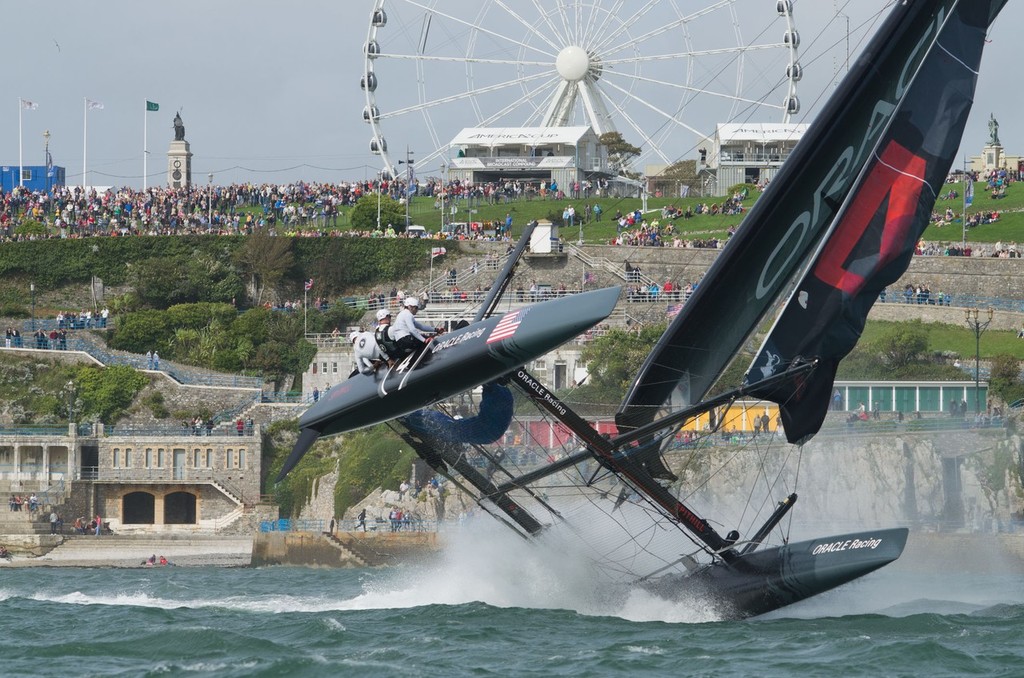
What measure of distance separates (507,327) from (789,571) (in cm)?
539

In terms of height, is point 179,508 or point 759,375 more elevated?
point 759,375

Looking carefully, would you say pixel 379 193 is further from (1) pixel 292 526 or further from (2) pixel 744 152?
(1) pixel 292 526

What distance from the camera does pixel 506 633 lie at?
24.8m

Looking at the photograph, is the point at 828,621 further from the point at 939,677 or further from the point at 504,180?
the point at 504,180

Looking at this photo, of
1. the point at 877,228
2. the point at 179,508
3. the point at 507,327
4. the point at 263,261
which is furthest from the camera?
the point at 263,261

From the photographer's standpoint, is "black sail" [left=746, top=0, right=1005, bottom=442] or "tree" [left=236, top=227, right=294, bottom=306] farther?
"tree" [left=236, top=227, right=294, bottom=306]

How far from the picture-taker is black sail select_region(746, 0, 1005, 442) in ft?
83.0

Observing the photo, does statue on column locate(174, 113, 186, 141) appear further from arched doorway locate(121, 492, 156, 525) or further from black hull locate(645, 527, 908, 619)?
black hull locate(645, 527, 908, 619)

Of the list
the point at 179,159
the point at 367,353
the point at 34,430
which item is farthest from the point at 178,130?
the point at 367,353

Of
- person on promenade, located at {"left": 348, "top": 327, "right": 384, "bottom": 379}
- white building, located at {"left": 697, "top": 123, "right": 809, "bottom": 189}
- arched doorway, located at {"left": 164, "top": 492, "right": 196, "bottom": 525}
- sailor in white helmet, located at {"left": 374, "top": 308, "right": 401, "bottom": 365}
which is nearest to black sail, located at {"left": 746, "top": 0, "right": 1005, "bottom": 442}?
sailor in white helmet, located at {"left": 374, "top": 308, "right": 401, "bottom": 365}

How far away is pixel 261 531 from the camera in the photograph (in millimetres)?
47156

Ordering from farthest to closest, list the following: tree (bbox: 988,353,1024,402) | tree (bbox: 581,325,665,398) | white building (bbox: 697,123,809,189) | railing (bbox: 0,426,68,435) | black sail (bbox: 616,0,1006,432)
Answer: white building (bbox: 697,123,809,189)
railing (bbox: 0,426,68,435)
tree (bbox: 988,353,1024,402)
tree (bbox: 581,325,665,398)
black sail (bbox: 616,0,1006,432)

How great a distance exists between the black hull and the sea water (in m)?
0.32

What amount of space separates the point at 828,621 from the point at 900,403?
25742 millimetres
